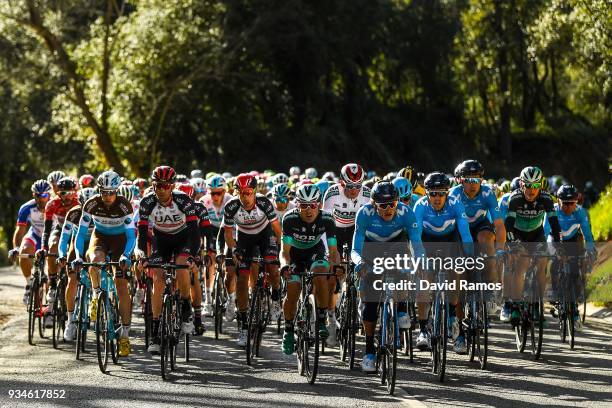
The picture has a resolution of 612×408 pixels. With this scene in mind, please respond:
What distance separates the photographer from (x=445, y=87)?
54500 mm

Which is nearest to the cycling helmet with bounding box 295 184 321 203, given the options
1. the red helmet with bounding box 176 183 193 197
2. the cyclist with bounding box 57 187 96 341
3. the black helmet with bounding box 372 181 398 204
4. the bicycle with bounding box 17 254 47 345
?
the black helmet with bounding box 372 181 398 204

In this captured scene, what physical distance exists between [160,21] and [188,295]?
91.0 ft

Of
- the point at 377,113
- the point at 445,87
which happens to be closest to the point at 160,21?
the point at 377,113

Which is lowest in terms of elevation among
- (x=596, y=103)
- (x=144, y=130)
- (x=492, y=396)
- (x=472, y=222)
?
(x=492, y=396)

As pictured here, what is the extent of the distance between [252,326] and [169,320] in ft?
4.65

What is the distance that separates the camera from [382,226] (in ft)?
37.1

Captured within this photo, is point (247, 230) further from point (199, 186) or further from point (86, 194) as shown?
point (199, 186)

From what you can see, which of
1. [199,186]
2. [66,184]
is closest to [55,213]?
[66,184]

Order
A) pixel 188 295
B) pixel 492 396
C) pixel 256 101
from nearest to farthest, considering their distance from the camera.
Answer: pixel 492 396
pixel 188 295
pixel 256 101

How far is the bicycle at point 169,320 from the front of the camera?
37.3ft

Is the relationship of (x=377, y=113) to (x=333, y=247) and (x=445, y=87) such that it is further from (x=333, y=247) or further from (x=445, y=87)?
(x=333, y=247)

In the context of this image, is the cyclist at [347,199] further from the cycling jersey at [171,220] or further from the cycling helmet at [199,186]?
the cycling helmet at [199,186]

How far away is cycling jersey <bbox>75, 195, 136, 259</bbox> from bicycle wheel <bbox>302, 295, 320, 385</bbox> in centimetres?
247

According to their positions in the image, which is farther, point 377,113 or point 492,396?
point 377,113
